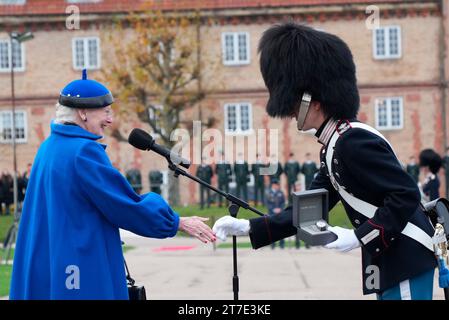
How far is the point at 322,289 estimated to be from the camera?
12898mm

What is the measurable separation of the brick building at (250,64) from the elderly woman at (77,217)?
3421 centimetres

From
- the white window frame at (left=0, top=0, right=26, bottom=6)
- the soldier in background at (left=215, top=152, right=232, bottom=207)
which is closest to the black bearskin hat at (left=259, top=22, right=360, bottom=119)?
the soldier in background at (left=215, top=152, right=232, bottom=207)

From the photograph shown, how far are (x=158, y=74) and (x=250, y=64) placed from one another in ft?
20.6

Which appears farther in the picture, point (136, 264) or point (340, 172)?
point (136, 264)

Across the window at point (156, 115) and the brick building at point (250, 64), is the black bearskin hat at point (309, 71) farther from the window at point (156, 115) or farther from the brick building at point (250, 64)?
the brick building at point (250, 64)

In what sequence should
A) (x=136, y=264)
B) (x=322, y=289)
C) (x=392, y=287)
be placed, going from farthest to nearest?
(x=136, y=264), (x=322, y=289), (x=392, y=287)

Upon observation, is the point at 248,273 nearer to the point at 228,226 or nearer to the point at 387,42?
the point at 228,226

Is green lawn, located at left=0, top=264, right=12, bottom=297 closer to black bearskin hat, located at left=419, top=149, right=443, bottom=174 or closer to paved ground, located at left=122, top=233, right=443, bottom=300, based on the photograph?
paved ground, located at left=122, top=233, right=443, bottom=300

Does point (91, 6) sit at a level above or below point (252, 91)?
above

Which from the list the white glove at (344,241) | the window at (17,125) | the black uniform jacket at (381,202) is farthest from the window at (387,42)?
the white glove at (344,241)

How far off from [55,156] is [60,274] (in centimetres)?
71

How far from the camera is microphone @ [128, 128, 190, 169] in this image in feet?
17.3

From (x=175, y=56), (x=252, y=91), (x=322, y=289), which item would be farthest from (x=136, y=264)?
(x=252, y=91)
